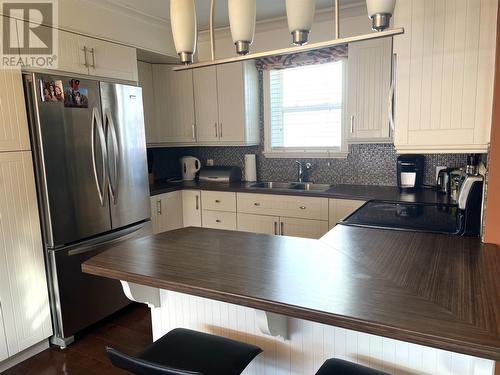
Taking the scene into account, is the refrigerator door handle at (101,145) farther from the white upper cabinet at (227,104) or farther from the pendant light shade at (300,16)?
the pendant light shade at (300,16)

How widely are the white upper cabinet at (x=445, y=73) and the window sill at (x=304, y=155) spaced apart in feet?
5.70

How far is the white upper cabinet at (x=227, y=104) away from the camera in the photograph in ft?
11.5

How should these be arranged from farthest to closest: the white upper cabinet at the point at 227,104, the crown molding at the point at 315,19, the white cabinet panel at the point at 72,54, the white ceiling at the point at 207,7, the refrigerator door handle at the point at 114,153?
A: 1. the white upper cabinet at the point at 227,104
2. the crown molding at the point at 315,19
3. the white ceiling at the point at 207,7
4. the refrigerator door handle at the point at 114,153
5. the white cabinet panel at the point at 72,54

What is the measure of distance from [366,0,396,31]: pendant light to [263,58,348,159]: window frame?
7.47ft

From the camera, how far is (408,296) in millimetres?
989

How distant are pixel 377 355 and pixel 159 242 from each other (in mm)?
963

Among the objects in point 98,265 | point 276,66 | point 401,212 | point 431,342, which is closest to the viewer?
point 431,342

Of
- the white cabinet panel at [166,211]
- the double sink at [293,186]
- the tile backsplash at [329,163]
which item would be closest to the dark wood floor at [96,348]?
the white cabinet panel at [166,211]

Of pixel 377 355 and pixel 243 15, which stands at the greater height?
pixel 243 15

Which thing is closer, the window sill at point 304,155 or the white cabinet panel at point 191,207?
the window sill at point 304,155

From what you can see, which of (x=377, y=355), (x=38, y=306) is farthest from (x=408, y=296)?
(x=38, y=306)

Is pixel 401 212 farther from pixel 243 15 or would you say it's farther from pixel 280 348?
pixel 243 15

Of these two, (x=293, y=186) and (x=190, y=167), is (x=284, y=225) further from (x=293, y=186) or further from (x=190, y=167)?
(x=190, y=167)

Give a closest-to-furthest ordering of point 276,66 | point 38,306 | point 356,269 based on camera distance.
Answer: point 356,269 → point 38,306 → point 276,66
